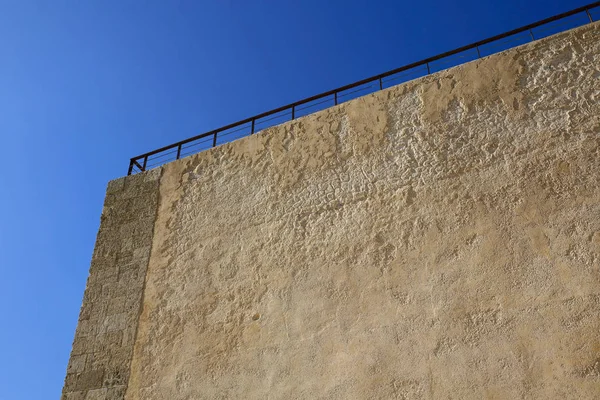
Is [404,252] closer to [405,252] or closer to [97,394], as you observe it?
[405,252]

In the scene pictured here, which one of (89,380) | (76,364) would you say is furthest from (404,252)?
(76,364)

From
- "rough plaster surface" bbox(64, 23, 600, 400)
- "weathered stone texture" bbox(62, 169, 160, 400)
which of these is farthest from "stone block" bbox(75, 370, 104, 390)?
"rough plaster surface" bbox(64, 23, 600, 400)

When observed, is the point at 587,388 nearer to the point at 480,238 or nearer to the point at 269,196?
the point at 480,238

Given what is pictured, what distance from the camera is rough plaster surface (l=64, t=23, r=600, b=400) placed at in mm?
3105

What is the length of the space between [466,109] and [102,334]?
3411 mm

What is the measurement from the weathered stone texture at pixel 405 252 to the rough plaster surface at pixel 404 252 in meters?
0.01

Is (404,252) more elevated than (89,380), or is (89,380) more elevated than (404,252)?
(404,252)

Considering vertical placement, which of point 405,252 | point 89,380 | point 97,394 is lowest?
point 97,394

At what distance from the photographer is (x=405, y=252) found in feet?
11.8

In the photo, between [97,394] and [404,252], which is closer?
[404,252]

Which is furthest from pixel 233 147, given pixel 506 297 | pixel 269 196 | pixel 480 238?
pixel 506 297

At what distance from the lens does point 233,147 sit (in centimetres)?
478

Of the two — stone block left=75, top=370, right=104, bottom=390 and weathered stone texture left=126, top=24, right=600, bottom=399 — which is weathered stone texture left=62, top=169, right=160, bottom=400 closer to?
stone block left=75, top=370, right=104, bottom=390

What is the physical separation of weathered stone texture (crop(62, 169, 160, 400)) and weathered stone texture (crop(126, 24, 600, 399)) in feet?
0.50
